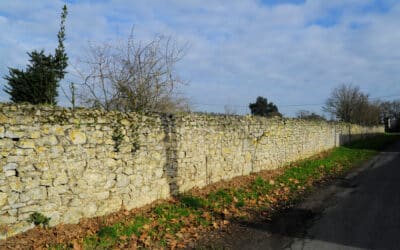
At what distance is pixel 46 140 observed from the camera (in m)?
5.82

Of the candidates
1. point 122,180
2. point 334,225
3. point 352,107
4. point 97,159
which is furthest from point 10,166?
point 352,107

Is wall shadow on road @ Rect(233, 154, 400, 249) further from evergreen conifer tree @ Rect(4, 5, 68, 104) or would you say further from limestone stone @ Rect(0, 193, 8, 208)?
evergreen conifer tree @ Rect(4, 5, 68, 104)

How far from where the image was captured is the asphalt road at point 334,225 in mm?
5273

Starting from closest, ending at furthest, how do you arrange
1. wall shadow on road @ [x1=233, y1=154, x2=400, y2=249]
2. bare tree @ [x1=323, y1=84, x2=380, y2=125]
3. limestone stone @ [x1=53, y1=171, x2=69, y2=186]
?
wall shadow on road @ [x1=233, y1=154, x2=400, y2=249] → limestone stone @ [x1=53, y1=171, x2=69, y2=186] → bare tree @ [x1=323, y1=84, x2=380, y2=125]

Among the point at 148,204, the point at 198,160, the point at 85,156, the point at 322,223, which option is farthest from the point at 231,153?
the point at 85,156

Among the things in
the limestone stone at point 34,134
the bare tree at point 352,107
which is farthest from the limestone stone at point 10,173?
the bare tree at point 352,107

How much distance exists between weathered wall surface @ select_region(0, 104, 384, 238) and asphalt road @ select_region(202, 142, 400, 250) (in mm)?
2819

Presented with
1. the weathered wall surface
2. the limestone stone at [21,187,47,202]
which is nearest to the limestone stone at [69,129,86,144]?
the weathered wall surface

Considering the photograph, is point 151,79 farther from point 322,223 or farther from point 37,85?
point 322,223

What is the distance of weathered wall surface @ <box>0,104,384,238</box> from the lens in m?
5.42

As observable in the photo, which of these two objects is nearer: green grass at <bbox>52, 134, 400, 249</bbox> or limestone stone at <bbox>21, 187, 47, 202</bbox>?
limestone stone at <bbox>21, 187, 47, 202</bbox>

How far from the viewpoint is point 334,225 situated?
20.3ft

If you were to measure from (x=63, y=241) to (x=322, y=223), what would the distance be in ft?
16.3

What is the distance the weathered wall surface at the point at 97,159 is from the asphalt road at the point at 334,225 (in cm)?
282
